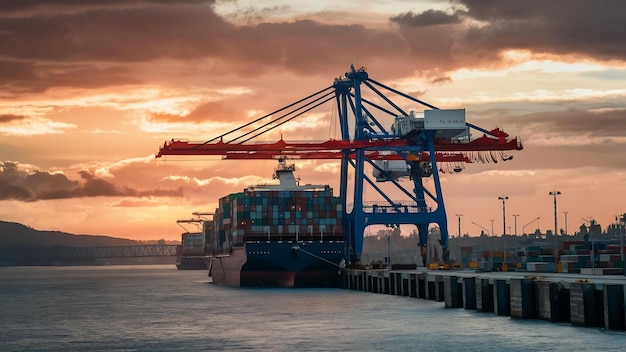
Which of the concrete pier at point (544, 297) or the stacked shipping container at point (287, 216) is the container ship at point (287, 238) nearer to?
the stacked shipping container at point (287, 216)

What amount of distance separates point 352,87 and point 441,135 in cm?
1572

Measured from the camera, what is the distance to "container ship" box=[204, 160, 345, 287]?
363 ft

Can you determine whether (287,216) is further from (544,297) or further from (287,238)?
(544,297)

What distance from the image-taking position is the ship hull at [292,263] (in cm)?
11038

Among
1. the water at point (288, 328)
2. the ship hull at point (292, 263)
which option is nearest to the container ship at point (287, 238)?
the ship hull at point (292, 263)

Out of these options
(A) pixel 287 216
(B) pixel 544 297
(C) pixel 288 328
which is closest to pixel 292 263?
(A) pixel 287 216

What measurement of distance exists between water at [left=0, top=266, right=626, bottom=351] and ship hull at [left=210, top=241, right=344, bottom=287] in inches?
719

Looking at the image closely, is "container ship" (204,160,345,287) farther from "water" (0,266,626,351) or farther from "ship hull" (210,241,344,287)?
"water" (0,266,626,351)

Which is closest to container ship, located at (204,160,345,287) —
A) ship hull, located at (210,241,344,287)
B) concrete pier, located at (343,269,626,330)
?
ship hull, located at (210,241,344,287)

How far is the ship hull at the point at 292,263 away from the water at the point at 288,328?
59.9ft

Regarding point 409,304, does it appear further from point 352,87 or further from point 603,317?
point 352,87

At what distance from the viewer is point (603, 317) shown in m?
49.1

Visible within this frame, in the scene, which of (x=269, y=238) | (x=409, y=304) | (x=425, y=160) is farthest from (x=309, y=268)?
(x=409, y=304)

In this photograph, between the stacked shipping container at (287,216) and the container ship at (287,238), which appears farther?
the stacked shipping container at (287,216)
